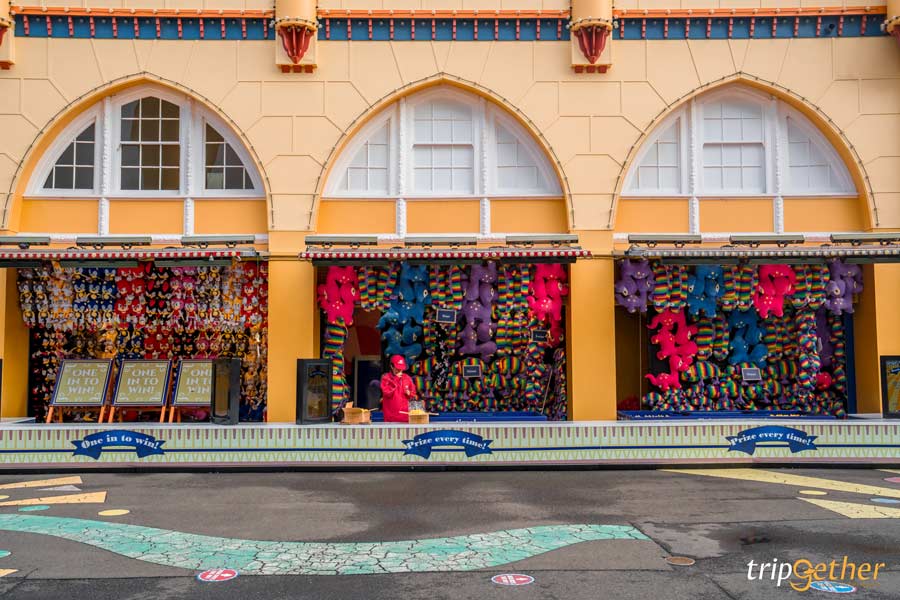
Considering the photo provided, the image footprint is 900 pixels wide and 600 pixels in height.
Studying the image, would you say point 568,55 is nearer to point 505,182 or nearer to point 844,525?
point 505,182

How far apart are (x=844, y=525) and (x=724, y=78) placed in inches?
363

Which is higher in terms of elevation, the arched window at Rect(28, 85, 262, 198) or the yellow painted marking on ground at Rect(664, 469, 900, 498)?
the arched window at Rect(28, 85, 262, 198)

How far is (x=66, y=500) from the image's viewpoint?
33.3 ft

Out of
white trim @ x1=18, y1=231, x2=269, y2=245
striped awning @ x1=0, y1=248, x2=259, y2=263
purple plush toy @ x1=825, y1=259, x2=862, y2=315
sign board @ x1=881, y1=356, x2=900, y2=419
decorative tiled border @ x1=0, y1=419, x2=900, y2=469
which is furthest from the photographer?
white trim @ x1=18, y1=231, x2=269, y2=245

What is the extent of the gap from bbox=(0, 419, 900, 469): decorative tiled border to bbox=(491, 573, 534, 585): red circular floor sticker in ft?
19.3

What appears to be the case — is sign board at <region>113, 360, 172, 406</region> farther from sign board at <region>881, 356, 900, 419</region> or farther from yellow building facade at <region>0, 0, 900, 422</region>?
sign board at <region>881, 356, 900, 419</region>

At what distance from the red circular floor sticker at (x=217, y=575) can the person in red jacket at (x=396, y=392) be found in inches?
273

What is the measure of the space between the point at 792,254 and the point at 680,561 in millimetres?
8197

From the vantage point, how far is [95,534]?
27.1ft

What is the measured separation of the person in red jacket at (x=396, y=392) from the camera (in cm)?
1390

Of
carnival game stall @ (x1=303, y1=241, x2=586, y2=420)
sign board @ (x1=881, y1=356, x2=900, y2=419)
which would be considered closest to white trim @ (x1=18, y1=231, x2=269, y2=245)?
carnival game stall @ (x1=303, y1=241, x2=586, y2=420)

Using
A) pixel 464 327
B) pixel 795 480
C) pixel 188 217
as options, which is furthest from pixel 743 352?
pixel 188 217

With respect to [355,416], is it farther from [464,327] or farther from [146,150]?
[146,150]

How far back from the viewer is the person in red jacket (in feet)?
45.6
